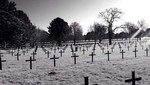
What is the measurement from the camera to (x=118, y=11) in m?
53.4

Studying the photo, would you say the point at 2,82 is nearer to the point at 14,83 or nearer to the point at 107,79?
the point at 14,83

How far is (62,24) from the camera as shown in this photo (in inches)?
2165

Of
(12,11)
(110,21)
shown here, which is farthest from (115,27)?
(12,11)

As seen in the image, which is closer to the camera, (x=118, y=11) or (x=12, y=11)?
(x=12, y=11)

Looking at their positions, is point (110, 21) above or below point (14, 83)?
above

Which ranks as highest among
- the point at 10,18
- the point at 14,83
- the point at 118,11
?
the point at 118,11

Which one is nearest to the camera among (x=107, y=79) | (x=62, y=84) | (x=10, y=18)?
(x=62, y=84)

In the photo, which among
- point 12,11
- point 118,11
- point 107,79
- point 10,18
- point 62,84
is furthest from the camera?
point 118,11

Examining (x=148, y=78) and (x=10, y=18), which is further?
(x=10, y=18)

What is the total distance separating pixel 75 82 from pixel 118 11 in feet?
160

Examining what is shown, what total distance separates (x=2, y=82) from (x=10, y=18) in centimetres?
2657

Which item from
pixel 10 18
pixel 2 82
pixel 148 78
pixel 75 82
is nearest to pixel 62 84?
pixel 75 82

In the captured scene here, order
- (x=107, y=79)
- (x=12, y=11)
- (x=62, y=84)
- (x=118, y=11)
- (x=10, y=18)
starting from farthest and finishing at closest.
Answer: (x=118, y=11)
(x=12, y=11)
(x=10, y=18)
(x=107, y=79)
(x=62, y=84)

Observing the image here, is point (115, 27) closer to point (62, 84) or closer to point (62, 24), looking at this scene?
point (62, 24)
